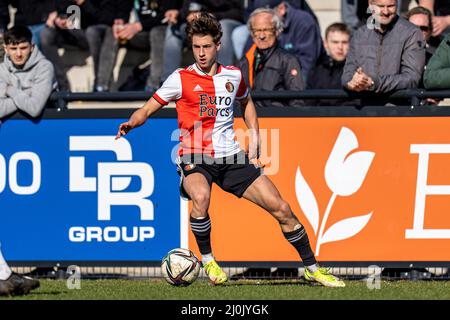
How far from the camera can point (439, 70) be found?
1072cm

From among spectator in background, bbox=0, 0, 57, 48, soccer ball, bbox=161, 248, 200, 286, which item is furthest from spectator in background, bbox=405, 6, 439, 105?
spectator in background, bbox=0, 0, 57, 48

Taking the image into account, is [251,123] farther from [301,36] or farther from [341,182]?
[301,36]

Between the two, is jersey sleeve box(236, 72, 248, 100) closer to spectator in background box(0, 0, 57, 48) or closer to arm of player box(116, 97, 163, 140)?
arm of player box(116, 97, 163, 140)

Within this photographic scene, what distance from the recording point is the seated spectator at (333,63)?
40.8 feet

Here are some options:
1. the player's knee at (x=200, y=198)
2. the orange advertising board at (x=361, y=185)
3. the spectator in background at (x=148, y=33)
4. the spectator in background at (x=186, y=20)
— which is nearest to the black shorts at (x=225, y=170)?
the player's knee at (x=200, y=198)

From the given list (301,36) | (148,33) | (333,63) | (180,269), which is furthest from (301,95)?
(148,33)

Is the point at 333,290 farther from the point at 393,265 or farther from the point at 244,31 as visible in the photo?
the point at 244,31

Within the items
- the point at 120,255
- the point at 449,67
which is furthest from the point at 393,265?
the point at 120,255

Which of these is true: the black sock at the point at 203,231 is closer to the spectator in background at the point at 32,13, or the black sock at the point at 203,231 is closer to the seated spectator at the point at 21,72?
the seated spectator at the point at 21,72

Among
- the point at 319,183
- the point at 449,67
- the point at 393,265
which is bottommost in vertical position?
the point at 393,265

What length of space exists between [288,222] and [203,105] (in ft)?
4.17

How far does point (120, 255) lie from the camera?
10961mm

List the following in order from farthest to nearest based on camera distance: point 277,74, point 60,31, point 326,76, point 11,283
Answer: point 60,31 → point 326,76 → point 277,74 → point 11,283
